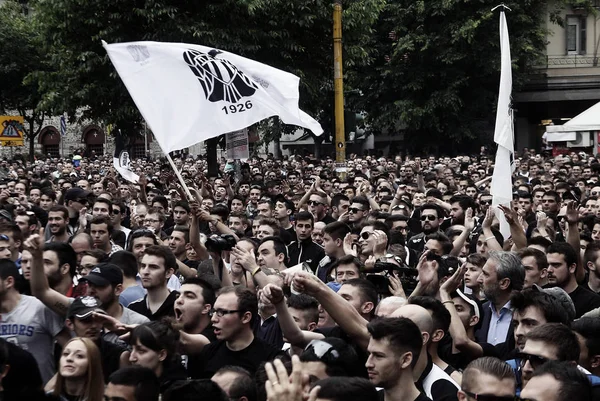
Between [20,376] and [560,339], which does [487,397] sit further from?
[20,376]

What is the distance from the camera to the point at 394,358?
4.75 metres

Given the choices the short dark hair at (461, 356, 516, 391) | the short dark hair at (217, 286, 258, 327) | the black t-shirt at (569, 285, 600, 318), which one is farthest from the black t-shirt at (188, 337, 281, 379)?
the black t-shirt at (569, 285, 600, 318)

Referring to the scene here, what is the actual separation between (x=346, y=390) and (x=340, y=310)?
144 centimetres

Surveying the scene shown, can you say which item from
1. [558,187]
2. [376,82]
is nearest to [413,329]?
[558,187]

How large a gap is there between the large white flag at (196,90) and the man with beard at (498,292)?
3785 millimetres

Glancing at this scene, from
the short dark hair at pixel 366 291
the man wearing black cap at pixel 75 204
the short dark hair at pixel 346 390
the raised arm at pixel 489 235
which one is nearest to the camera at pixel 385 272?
the short dark hair at pixel 366 291

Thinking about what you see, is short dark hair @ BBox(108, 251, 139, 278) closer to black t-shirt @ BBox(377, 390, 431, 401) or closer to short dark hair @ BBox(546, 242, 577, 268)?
black t-shirt @ BBox(377, 390, 431, 401)

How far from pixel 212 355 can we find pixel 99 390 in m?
0.97

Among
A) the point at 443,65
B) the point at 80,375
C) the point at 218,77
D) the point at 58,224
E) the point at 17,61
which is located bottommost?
the point at 80,375

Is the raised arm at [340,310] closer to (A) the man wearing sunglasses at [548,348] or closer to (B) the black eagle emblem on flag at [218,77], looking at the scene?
(A) the man wearing sunglasses at [548,348]

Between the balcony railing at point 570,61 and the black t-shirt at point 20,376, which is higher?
the balcony railing at point 570,61

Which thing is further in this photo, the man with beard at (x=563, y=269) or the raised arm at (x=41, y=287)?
the man with beard at (x=563, y=269)

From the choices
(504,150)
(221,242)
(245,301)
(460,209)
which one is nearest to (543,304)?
(245,301)

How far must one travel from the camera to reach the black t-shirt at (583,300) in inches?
280
